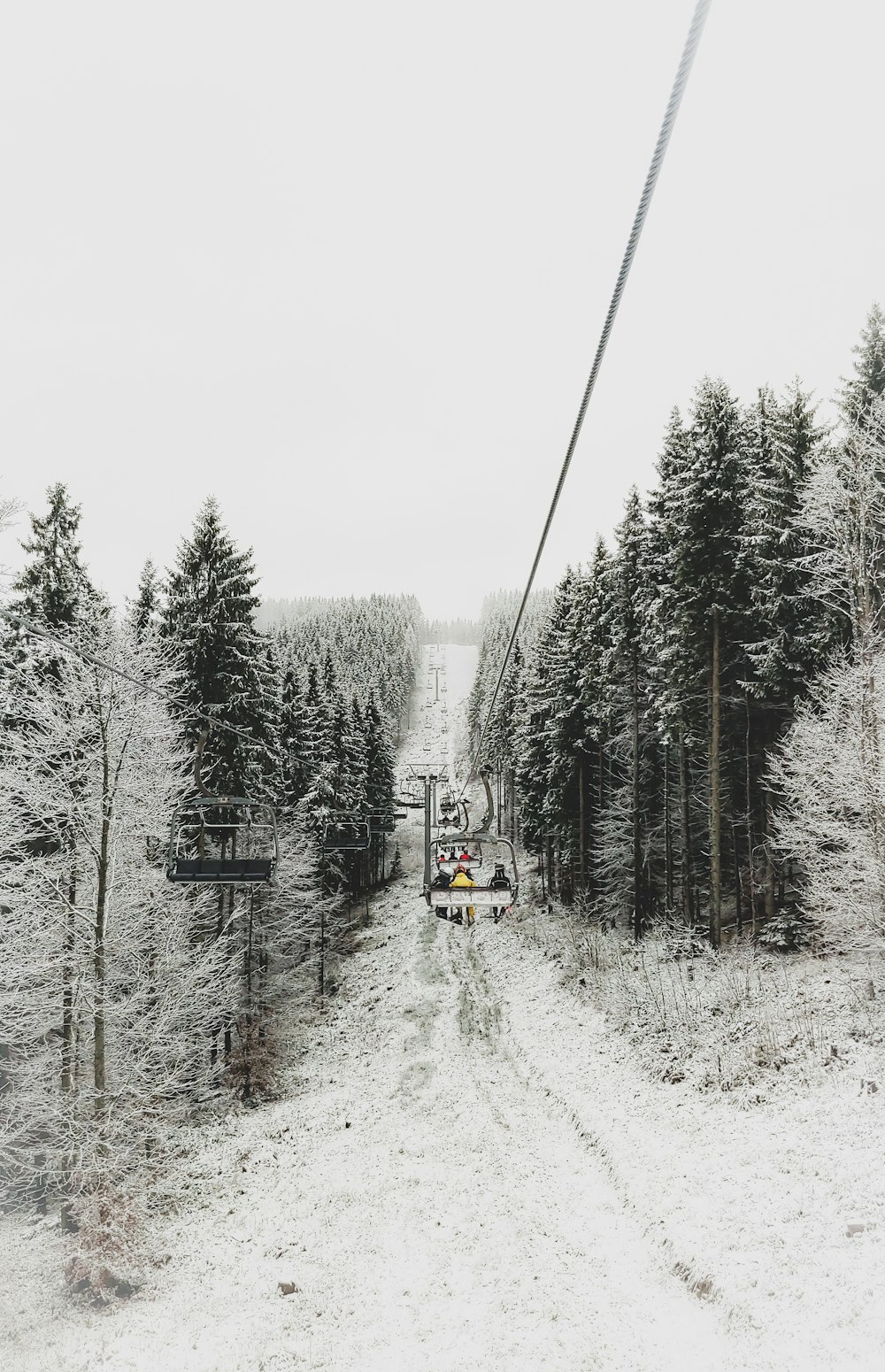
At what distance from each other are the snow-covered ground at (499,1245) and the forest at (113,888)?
63.5 inches

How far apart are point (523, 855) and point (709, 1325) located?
4894 centimetres

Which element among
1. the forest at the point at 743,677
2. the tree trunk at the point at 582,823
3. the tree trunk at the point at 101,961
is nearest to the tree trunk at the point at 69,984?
the tree trunk at the point at 101,961

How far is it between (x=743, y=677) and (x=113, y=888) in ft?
61.2

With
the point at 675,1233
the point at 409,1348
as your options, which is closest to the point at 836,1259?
the point at 675,1233

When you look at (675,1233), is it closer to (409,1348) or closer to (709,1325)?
(709,1325)

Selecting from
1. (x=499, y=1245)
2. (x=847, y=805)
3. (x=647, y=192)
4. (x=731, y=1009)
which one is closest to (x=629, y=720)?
(x=731, y=1009)

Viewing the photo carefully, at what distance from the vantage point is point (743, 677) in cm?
2194

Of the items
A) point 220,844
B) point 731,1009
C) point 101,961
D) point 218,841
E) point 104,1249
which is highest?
point 218,841

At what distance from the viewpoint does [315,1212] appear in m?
13.2

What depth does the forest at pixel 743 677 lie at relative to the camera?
14.4m

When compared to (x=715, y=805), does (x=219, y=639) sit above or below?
above

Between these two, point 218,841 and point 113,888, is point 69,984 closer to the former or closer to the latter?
point 113,888

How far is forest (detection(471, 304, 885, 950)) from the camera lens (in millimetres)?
14422

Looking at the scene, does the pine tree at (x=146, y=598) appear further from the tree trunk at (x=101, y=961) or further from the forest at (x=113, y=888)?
the tree trunk at (x=101, y=961)
